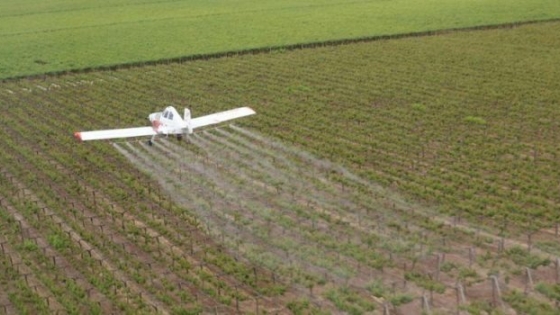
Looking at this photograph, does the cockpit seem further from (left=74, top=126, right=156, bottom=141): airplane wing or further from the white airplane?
(left=74, top=126, right=156, bottom=141): airplane wing

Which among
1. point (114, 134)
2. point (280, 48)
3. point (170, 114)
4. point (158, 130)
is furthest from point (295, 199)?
point (280, 48)

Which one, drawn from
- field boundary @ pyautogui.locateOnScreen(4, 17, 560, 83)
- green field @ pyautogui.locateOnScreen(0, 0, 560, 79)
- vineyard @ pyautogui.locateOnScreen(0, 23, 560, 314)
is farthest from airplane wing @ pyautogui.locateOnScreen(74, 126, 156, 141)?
green field @ pyautogui.locateOnScreen(0, 0, 560, 79)

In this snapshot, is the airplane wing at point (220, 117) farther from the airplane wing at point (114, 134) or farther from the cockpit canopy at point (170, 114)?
the airplane wing at point (114, 134)

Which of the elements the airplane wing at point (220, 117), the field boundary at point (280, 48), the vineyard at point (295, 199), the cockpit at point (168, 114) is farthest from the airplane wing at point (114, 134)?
the field boundary at point (280, 48)

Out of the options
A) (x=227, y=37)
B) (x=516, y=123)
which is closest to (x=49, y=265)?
(x=516, y=123)

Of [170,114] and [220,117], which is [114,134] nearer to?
[170,114]
